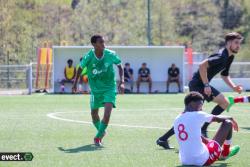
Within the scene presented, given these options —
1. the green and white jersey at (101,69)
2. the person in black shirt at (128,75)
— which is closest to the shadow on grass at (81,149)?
the green and white jersey at (101,69)

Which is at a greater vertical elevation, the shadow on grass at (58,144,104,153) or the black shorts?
the black shorts

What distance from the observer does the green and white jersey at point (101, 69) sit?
12.8m

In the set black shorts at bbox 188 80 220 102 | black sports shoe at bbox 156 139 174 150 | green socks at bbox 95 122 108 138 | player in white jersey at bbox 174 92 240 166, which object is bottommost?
black sports shoe at bbox 156 139 174 150

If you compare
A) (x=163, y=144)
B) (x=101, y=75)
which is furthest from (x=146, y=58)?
(x=163, y=144)

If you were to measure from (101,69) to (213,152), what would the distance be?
3.81 meters

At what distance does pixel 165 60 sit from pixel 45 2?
24.6 m

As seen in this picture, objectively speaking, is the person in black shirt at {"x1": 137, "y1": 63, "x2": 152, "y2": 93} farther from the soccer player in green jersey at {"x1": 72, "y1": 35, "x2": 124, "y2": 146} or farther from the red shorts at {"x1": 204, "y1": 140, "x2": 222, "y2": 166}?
the red shorts at {"x1": 204, "y1": 140, "x2": 222, "y2": 166}

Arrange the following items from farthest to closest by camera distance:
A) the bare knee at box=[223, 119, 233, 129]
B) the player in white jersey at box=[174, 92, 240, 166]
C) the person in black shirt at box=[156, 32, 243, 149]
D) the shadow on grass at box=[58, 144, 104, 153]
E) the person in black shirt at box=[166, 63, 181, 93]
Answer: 1. the person in black shirt at box=[166, 63, 181, 93]
2. the person in black shirt at box=[156, 32, 243, 149]
3. the shadow on grass at box=[58, 144, 104, 153]
4. the bare knee at box=[223, 119, 233, 129]
5. the player in white jersey at box=[174, 92, 240, 166]

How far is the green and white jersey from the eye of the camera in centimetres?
1277

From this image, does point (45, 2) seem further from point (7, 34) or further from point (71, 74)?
point (71, 74)

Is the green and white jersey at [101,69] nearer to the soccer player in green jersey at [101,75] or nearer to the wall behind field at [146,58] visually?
the soccer player in green jersey at [101,75]

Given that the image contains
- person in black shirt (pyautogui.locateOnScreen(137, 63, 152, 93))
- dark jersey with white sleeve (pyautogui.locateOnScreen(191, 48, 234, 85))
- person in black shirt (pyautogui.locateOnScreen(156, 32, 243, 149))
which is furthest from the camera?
person in black shirt (pyautogui.locateOnScreen(137, 63, 152, 93))

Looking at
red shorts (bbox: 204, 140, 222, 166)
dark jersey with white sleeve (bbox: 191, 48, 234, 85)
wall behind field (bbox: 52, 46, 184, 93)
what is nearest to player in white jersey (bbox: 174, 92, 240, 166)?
red shorts (bbox: 204, 140, 222, 166)

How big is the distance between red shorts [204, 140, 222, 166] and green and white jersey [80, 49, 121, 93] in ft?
11.9
